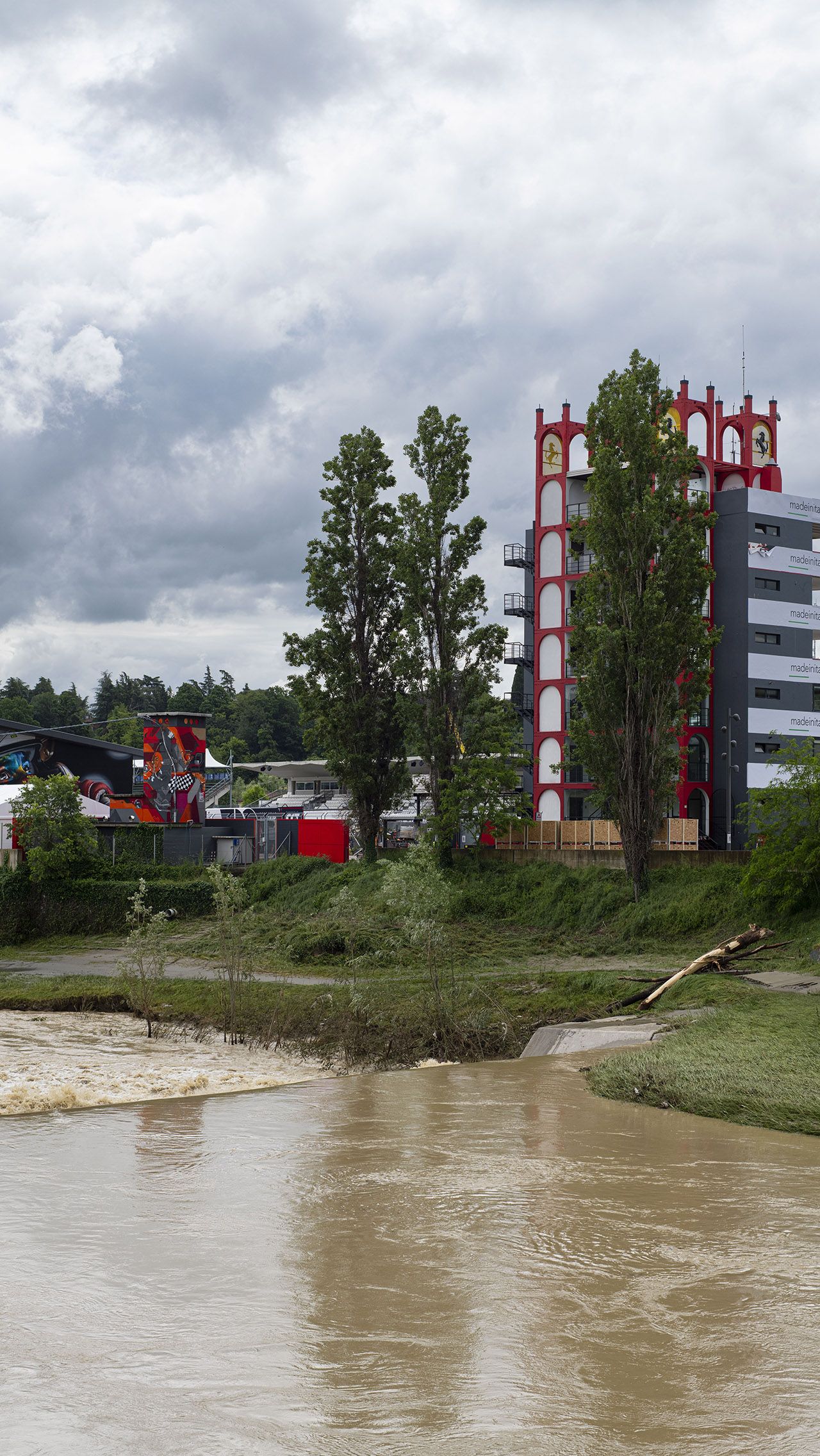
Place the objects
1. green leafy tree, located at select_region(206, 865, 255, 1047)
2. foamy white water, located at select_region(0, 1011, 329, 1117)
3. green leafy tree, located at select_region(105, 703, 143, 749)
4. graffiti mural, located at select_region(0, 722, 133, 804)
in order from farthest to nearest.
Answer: green leafy tree, located at select_region(105, 703, 143, 749) → graffiti mural, located at select_region(0, 722, 133, 804) → green leafy tree, located at select_region(206, 865, 255, 1047) → foamy white water, located at select_region(0, 1011, 329, 1117)

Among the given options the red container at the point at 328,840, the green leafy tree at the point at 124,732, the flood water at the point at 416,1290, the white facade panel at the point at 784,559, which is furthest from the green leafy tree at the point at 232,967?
the green leafy tree at the point at 124,732

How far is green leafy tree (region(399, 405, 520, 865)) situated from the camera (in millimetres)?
41281

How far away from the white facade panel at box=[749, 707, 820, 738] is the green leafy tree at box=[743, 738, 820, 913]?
23.9m

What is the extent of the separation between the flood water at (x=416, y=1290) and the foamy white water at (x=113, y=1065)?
325 cm

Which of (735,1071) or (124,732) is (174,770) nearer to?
(735,1071)

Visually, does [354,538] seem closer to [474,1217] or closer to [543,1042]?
[543,1042]

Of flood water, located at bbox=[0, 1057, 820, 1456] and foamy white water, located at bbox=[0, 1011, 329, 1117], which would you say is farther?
foamy white water, located at bbox=[0, 1011, 329, 1117]

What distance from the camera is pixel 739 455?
2440 inches

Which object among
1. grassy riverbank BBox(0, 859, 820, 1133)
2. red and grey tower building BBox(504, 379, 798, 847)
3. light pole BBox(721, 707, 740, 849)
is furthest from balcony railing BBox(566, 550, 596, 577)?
grassy riverbank BBox(0, 859, 820, 1133)

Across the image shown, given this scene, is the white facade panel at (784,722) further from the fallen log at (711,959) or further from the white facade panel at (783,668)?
the fallen log at (711,959)

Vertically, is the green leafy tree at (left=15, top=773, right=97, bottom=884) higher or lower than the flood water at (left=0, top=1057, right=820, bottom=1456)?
higher

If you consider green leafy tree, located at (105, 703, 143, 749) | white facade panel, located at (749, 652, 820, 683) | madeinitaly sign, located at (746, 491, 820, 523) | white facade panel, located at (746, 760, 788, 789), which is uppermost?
madeinitaly sign, located at (746, 491, 820, 523)

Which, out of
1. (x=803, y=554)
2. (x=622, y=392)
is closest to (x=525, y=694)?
(x=803, y=554)

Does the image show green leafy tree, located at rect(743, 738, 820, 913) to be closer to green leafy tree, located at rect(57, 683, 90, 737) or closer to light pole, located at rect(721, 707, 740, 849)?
light pole, located at rect(721, 707, 740, 849)
